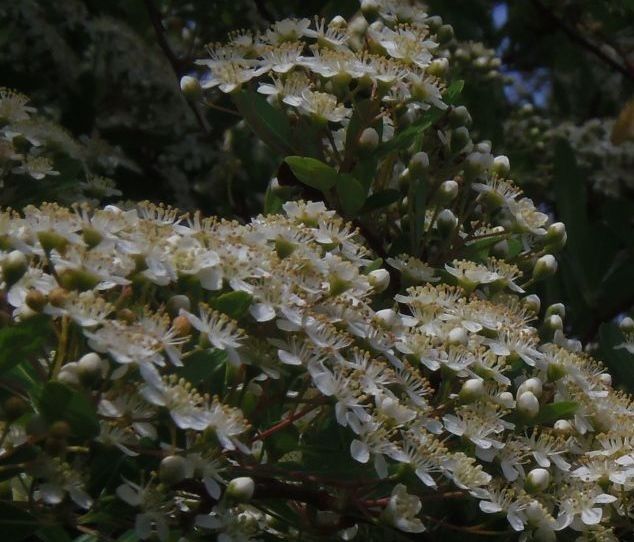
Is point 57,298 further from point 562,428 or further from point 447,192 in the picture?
point 447,192

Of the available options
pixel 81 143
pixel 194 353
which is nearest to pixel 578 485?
pixel 194 353

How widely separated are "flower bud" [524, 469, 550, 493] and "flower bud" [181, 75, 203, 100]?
1053 millimetres

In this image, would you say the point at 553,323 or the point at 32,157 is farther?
the point at 32,157

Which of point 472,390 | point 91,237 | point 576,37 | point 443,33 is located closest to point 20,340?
point 91,237

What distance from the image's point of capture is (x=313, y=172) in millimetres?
2207

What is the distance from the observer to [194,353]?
65.3 inches

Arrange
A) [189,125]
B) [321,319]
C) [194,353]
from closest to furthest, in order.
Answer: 1. [194,353]
2. [321,319]
3. [189,125]

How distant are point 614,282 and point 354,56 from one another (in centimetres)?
136

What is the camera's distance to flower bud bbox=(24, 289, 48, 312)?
5.14 feet

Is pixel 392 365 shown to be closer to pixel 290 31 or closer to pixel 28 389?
pixel 28 389

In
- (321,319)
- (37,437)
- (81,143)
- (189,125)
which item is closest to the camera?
(37,437)

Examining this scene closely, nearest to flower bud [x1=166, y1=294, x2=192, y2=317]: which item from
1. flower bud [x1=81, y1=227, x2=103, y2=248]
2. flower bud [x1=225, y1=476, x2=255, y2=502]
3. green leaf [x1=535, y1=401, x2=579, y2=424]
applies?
flower bud [x1=81, y1=227, x2=103, y2=248]

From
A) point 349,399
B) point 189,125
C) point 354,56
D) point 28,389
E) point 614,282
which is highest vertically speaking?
point 354,56

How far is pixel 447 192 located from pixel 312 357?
0.71m
